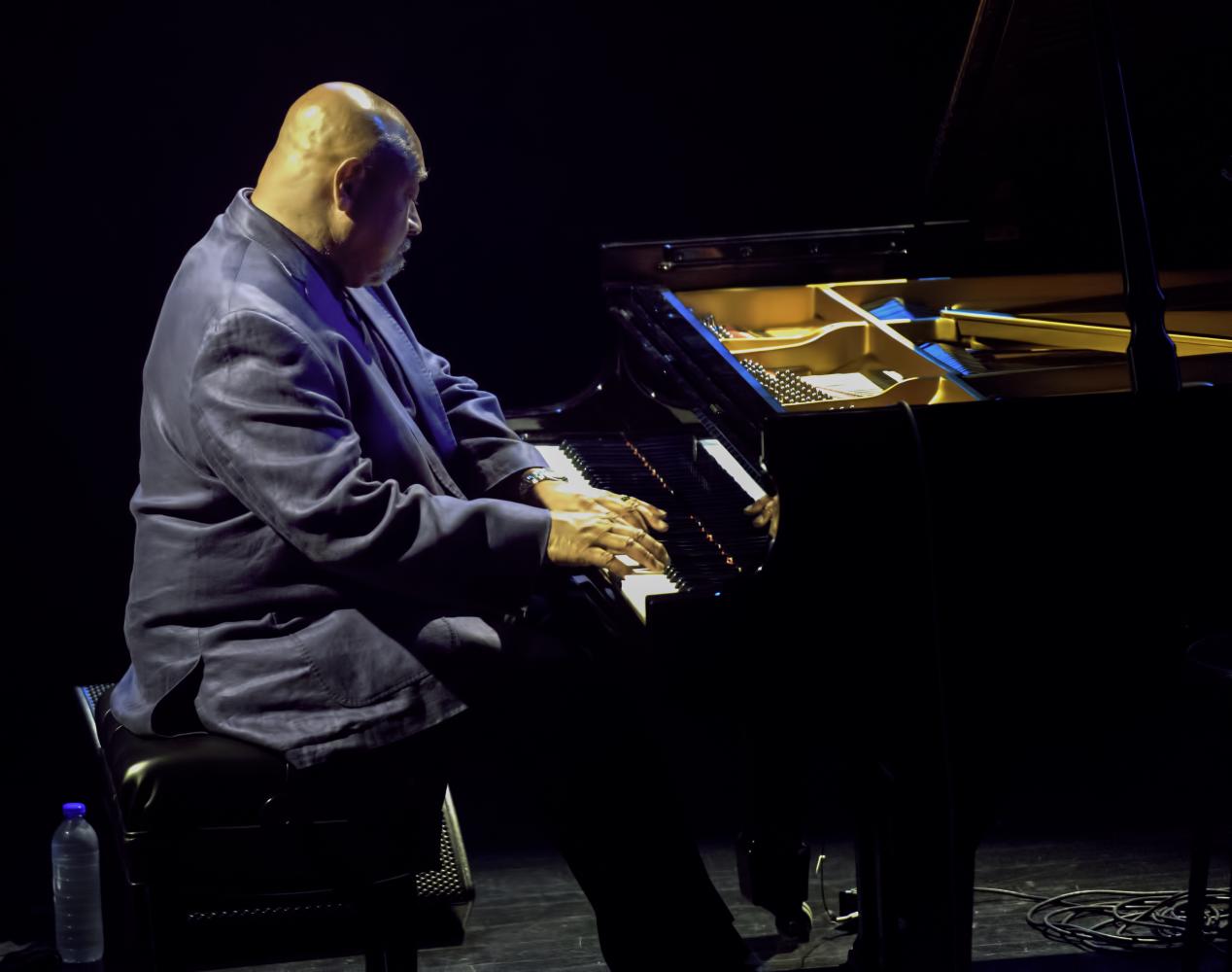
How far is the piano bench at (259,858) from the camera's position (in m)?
2.02

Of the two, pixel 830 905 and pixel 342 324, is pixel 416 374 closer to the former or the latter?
pixel 342 324

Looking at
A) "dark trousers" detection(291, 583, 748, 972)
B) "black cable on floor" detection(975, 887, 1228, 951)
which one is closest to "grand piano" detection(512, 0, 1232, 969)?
"dark trousers" detection(291, 583, 748, 972)

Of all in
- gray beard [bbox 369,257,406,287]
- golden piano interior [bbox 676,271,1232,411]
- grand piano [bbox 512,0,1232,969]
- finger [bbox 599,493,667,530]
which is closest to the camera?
grand piano [bbox 512,0,1232,969]

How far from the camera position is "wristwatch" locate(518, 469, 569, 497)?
102 inches

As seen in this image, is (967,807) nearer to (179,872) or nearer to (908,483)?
(908,483)

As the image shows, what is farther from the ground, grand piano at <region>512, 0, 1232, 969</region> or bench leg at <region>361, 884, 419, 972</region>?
grand piano at <region>512, 0, 1232, 969</region>

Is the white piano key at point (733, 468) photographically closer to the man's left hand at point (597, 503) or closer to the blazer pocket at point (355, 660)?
the man's left hand at point (597, 503)

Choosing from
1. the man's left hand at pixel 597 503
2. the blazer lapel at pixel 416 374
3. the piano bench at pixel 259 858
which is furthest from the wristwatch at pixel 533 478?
the piano bench at pixel 259 858

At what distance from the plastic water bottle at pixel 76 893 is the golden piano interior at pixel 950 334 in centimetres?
157

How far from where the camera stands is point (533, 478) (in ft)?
8.59

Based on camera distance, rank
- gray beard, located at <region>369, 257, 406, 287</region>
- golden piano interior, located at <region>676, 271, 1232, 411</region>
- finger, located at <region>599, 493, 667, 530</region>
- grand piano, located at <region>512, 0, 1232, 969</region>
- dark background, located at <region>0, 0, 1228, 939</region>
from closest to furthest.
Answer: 1. grand piano, located at <region>512, 0, 1232, 969</region>
2. finger, located at <region>599, 493, 667, 530</region>
3. gray beard, located at <region>369, 257, 406, 287</region>
4. golden piano interior, located at <region>676, 271, 1232, 411</region>
5. dark background, located at <region>0, 0, 1228, 939</region>

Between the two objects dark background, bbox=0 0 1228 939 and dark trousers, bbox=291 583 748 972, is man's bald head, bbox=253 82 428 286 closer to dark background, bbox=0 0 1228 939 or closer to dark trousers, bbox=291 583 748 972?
dark trousers, bbox=291 583 748 972

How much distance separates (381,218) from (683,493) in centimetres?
63

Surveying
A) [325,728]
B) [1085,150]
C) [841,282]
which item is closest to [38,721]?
[325,728]
